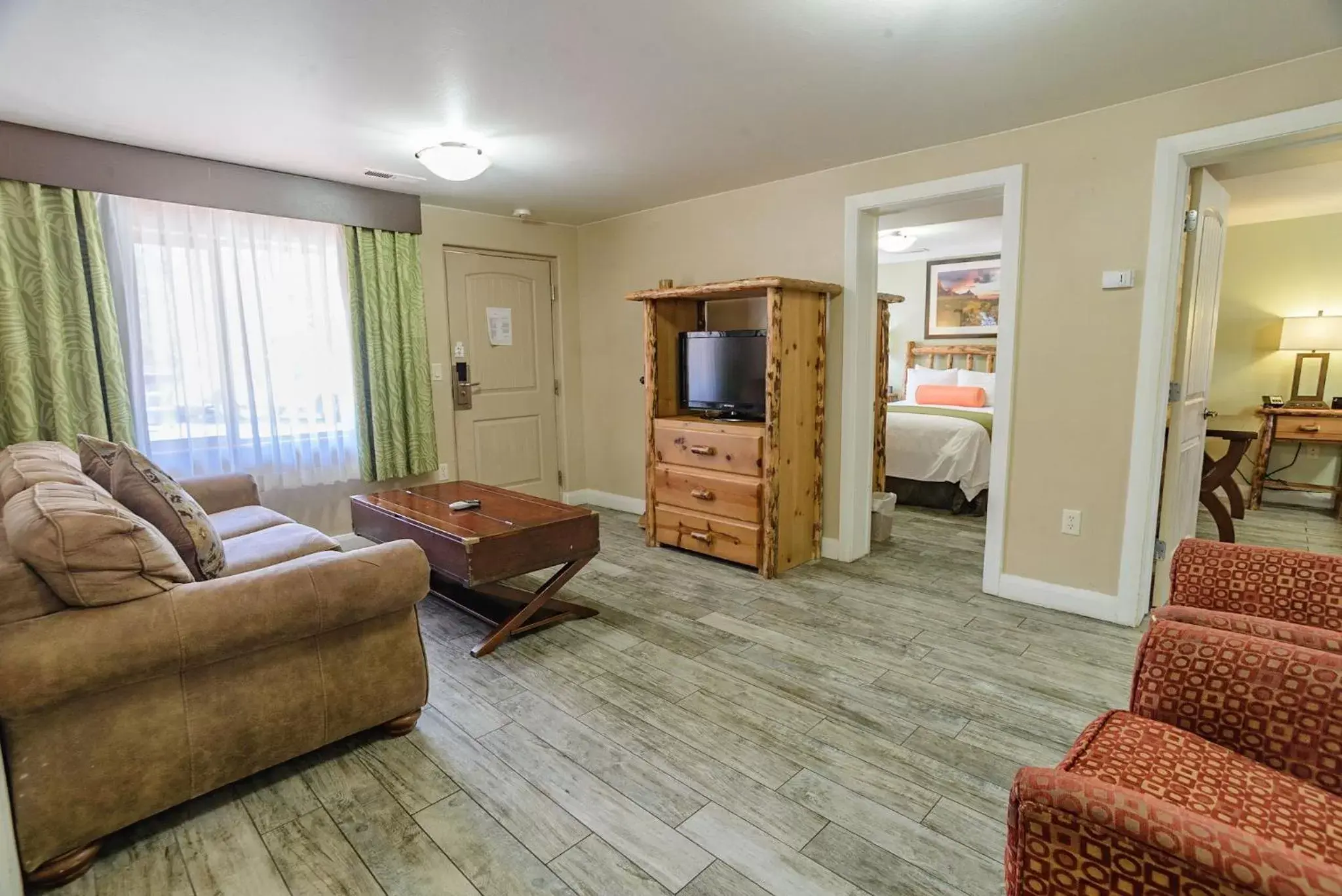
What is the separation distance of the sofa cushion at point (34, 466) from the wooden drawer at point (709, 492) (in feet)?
8.60

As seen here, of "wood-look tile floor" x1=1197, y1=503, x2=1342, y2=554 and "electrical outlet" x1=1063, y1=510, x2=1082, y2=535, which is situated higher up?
"electrical outlet" x1=1063, y1=510, x2=1082, y2=535

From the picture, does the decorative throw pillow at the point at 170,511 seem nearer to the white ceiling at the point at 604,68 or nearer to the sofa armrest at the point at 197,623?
the sofa armrest at the point at 197,623

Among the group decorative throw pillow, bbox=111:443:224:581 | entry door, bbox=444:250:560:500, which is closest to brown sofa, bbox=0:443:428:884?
decorative throw pillow, bbox=111:443:224:581

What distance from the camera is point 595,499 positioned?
5.33 m

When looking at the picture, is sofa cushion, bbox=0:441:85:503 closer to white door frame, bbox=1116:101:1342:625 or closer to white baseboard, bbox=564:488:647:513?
white baseboard, bbox=564:488:647:513

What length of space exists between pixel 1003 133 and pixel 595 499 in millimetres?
3700

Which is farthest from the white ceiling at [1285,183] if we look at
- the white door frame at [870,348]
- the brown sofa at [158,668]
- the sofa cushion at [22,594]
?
the sofa cushion at [22,594]

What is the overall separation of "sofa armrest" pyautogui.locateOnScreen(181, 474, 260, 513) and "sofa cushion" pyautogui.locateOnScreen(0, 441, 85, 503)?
→ 526 mm

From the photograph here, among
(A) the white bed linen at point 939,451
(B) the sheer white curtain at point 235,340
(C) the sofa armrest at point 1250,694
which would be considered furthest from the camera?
(A) the white bed linen at point 939,451

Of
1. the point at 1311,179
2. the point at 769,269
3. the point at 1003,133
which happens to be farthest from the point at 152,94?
the point at 1311,179

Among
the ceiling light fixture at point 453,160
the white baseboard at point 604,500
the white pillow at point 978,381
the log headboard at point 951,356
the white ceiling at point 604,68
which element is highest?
the white ceiling at point 604,68

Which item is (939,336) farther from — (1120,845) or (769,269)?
(1120,845)

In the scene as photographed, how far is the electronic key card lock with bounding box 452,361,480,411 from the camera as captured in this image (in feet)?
14.8

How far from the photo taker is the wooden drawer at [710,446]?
11.3 ft
